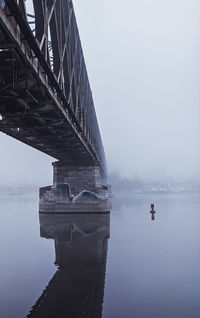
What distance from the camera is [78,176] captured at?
132 feet

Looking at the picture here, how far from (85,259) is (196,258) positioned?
8.30 metres

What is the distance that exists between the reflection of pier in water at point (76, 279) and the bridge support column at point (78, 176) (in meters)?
14.5

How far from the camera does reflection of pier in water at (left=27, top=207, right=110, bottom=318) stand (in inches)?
343

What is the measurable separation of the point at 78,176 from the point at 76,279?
93.6 feet

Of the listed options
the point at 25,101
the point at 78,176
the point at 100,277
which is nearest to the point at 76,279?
the point at 100,277

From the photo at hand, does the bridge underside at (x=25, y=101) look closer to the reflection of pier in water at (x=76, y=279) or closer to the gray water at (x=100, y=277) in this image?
the reflection of pier in water at (x=76, y=279)

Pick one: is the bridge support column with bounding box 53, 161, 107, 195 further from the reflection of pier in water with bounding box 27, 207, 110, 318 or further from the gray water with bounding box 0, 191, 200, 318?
the gray water with bounding box 0, 191, 200, 318

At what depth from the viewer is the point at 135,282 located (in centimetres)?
1200

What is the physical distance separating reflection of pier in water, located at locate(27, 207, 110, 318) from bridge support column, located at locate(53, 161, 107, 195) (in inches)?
570

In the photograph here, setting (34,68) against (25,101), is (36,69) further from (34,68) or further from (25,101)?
(25,101)

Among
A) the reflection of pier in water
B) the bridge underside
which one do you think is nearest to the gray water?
the reflection of pier in water

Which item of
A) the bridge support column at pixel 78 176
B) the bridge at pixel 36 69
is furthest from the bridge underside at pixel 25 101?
the bridge support column at pixel 78 176

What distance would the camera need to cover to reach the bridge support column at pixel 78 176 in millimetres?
39000

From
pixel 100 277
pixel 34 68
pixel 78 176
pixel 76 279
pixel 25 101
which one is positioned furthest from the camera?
pixel 78 176
